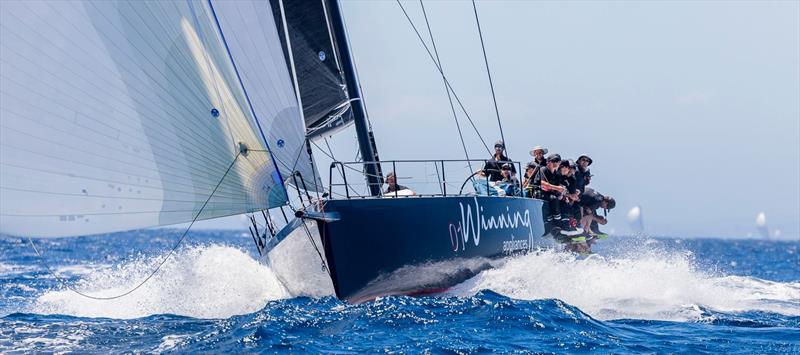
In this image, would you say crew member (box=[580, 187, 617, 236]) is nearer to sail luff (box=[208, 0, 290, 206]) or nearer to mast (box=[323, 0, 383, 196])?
mast (box=[323, 0, 383, 196])

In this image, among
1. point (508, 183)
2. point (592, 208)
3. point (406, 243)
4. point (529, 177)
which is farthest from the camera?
point (592, 208)

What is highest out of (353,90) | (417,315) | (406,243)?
(353,90)

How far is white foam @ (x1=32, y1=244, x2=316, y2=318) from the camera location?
25.8 feet

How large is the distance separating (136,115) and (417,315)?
8.47 feet

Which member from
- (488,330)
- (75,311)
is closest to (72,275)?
(75,311)

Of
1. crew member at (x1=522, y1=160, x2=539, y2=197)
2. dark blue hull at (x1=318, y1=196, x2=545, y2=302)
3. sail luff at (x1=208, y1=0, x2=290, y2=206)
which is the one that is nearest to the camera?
sail luff at (x1=208, y1=0, x2=290, y2=206)

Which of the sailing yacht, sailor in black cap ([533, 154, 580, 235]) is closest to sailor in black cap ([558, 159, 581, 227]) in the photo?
sailor in black cap ([533, 154, 580, 235])

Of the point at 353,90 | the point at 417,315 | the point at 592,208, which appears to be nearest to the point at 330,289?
the point at 417,315

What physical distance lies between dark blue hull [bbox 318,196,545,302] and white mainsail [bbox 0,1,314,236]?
62 centimetres

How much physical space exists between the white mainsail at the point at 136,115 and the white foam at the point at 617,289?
8.08 ft

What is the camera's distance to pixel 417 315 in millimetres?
6941

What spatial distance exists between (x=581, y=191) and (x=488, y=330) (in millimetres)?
6056

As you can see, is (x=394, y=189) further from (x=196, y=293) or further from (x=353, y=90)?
(x=196, y=293)

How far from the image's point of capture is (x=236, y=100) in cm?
691
